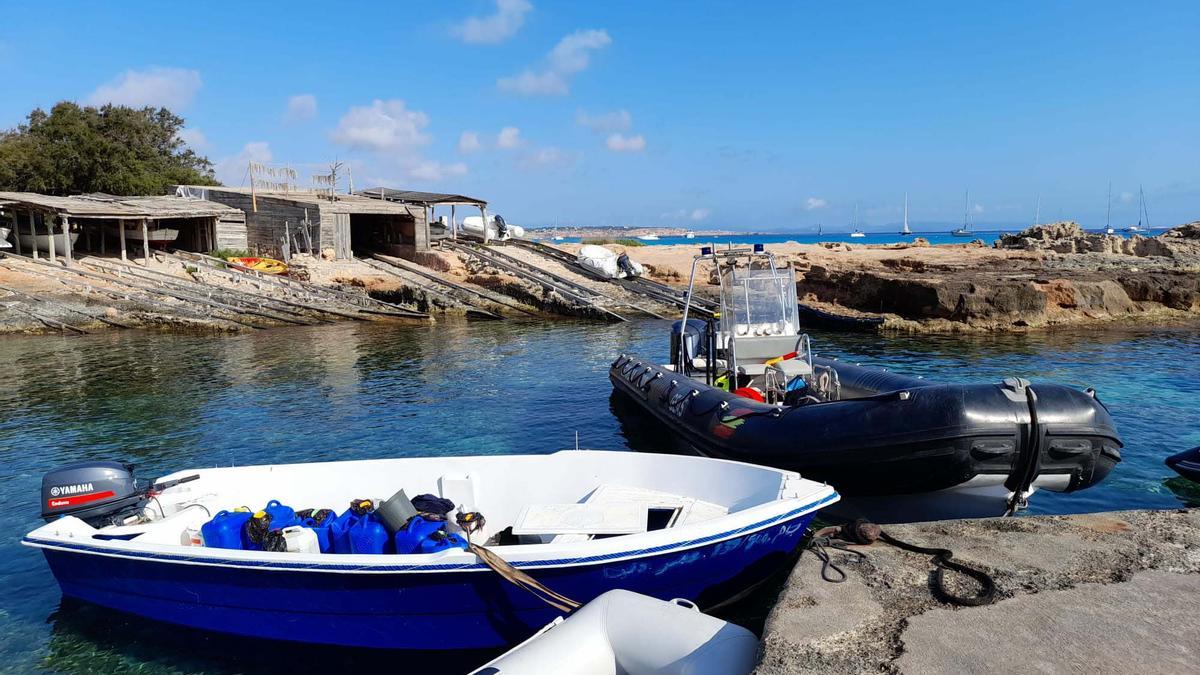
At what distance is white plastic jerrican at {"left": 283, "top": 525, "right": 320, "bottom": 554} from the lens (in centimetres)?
610

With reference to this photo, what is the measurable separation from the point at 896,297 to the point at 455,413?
16.9 meters

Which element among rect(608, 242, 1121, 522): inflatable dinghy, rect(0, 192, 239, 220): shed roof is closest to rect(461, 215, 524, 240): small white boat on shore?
rect(0, 192, 239, 220): shed roof

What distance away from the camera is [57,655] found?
20.1 ft

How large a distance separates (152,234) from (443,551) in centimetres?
2884

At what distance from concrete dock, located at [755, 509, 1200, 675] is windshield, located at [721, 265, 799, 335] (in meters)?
5.86

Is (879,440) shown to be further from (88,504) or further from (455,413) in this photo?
(455,413)

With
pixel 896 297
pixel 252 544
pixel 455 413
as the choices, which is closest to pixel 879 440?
pixel 252 544

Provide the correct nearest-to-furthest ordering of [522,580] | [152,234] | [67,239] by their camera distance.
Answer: [522,580], [67,239], [152,234]

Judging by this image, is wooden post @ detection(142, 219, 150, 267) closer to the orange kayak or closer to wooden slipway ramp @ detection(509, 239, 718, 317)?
the orange kayak

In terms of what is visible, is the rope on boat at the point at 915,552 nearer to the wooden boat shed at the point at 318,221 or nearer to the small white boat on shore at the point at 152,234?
the wooden boat shed at the point at 318,221

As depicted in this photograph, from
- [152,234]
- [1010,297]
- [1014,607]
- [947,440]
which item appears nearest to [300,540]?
[1014,607]

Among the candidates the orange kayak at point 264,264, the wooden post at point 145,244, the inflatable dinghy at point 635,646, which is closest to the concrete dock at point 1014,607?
the inflatable dinghy at point 635,646

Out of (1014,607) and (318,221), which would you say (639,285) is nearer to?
(318,221)

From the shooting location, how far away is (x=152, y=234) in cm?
2916
